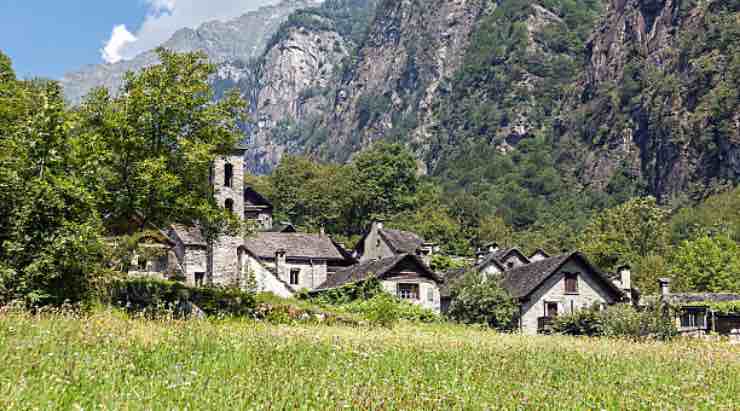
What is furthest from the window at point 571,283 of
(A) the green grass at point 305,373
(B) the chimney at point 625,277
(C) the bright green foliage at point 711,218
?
(C) the bright green foliage at point 711,218

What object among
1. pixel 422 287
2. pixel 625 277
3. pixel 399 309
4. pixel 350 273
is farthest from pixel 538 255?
pixel 399 309

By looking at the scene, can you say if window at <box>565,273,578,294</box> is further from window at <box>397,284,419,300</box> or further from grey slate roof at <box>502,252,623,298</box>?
window at <box>397,284,419,300</box>

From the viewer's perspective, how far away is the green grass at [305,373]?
9.53m

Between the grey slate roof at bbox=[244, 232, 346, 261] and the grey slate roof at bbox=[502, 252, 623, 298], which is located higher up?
the grey slate roof at bbox=[244, 232, 346, 261]

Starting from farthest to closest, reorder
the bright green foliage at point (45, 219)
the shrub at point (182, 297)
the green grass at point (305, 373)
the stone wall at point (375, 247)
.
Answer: the stone wall at point (375, 247)
the shrub at point (182, 297)
the bright green foliage at point (45, 219)
the green grass at point (305, 373)

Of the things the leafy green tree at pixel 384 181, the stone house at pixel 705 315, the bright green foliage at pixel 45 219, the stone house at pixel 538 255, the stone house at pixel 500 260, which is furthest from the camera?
the leafy green tree at pixel 384 181

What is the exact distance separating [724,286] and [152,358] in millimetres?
82575

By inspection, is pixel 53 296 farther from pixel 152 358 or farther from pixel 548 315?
pixel 548 315

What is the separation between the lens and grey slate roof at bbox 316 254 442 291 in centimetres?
4980

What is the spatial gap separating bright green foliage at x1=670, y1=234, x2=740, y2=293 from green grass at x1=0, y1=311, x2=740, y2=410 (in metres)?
72.2

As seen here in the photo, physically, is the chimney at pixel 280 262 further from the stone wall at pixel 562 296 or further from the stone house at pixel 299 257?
the stone wall at pixel 562 296

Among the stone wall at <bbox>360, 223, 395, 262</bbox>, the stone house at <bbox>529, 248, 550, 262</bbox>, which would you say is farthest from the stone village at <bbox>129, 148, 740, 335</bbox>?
the stone house at <bbox>529, 248, 550, 262</bbox>

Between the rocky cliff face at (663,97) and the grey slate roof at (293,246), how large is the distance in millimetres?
93179

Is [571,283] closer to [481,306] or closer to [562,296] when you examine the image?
[562,296]
